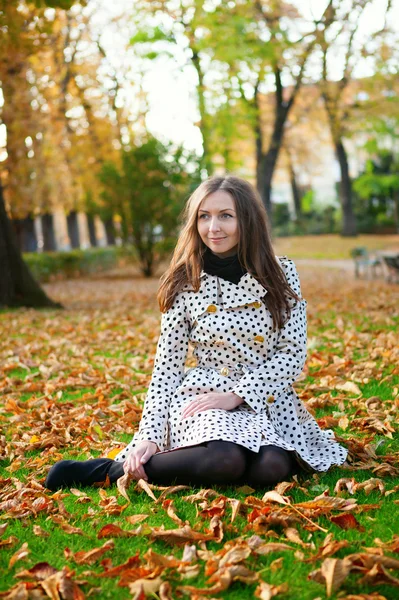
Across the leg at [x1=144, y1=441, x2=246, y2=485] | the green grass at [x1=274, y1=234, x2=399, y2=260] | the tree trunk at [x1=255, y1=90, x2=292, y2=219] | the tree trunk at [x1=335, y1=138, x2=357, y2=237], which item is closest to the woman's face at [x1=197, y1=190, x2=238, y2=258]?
the leg at [x1=144, y1=441, x2=246, y2=485]

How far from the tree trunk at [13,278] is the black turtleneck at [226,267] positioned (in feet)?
31.3

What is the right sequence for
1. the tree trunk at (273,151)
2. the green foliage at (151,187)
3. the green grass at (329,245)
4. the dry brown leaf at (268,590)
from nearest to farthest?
the dry brown leaf at (268,590) → the green foliage at (151,187) → the tree trunk at (273,151) → the green grass at (329,245)

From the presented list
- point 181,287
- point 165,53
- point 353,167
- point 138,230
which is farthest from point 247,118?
point 353,167

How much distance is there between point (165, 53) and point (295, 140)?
55.9 ft

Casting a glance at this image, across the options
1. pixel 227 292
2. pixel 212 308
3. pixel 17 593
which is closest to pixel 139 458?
pixel 212 308

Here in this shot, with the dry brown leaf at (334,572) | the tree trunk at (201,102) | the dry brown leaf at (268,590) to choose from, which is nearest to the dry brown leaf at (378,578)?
the dry brown leaf at (334,572)

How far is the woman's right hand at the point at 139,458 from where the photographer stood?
132 inches

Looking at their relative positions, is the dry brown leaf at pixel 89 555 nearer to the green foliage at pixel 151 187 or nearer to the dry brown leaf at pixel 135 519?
the dry brown leaf at pixel 135 519

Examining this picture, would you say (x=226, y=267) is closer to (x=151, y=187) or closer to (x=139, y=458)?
(x=139, y=458)

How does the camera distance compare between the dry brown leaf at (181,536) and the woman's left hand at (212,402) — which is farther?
the woman's left hand at (212,402)

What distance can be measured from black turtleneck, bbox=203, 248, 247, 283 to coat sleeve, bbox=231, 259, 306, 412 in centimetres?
27

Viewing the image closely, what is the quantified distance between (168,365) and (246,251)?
29.2 inches

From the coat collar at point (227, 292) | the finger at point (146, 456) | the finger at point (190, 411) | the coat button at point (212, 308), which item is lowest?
the finger at point (146, 456)

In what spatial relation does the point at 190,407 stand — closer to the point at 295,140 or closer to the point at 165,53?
the point at 165,53
